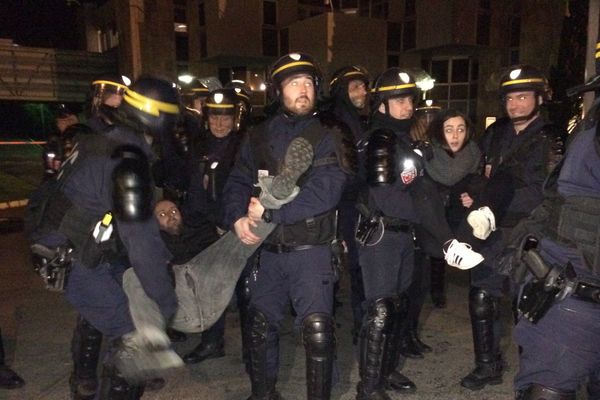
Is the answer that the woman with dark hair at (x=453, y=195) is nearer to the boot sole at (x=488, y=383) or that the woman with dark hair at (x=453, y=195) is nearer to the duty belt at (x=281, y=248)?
the boot sole at (x=488, y=383)

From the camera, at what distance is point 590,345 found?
2078 mm

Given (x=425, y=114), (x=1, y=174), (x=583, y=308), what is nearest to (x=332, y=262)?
(x=583, y=308)

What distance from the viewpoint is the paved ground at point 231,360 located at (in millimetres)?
3555

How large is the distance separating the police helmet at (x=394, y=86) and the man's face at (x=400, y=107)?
3 cm

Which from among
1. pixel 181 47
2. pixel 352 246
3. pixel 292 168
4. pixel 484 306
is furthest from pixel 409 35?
pixel 292 168

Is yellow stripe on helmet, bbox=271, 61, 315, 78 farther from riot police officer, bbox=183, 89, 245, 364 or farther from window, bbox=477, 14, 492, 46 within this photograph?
window, bbox=477, 14, 492, 46

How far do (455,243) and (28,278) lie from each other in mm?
5707

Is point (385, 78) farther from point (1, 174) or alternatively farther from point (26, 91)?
point (26, 91)

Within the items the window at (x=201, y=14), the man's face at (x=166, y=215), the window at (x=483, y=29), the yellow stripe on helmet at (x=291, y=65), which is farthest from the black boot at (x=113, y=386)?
the window at (x=201, y=14)

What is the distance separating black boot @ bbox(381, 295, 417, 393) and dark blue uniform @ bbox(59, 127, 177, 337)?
4.79 ft

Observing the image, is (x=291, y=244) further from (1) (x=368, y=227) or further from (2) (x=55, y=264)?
(2) (x=55, y=264)

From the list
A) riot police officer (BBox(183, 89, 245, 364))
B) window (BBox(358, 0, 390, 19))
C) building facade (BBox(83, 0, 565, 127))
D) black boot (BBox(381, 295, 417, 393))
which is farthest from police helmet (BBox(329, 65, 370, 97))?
window (BBox(358, 0, 390, 19))

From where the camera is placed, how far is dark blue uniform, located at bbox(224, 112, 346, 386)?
2.88 m

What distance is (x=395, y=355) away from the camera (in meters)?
3.49
